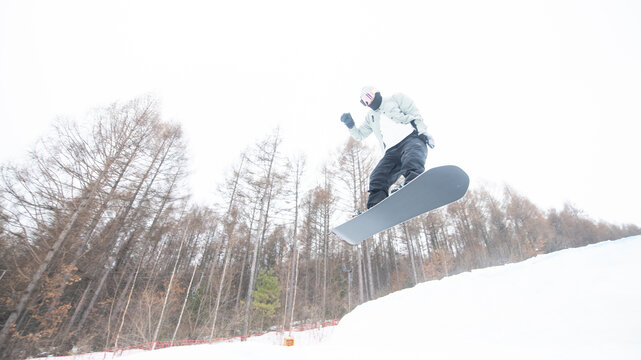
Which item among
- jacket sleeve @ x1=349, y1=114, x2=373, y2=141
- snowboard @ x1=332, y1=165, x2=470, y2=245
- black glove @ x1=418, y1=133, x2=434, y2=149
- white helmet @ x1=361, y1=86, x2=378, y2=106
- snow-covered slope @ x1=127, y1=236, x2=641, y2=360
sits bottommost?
snow-covered slope @ x1=127, y1=236, x2=641, y2=360

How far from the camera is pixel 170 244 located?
58.2 ft

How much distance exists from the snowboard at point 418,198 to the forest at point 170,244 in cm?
904

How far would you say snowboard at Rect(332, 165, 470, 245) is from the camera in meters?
2.36

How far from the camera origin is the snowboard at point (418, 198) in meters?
2.36

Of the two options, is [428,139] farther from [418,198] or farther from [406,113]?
[418,198]

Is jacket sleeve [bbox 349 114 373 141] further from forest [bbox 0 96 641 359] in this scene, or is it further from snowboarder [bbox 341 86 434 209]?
forest [bbox 0 96 641 359]

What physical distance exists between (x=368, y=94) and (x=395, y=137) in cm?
68

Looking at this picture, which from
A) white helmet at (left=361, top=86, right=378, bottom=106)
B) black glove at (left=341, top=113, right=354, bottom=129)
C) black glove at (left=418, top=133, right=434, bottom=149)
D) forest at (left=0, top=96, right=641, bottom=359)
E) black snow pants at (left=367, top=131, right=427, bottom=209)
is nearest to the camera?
black snow pants at (left=367, top=131, right=427, bottom=209)

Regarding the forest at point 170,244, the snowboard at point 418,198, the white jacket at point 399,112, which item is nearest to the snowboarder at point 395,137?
the white jacket at point 399,112

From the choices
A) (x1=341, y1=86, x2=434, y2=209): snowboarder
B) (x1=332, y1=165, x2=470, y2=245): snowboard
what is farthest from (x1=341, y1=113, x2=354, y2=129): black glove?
(x1=332, y1=165, x2=470, y2=245): snowboard

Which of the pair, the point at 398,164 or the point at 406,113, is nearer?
the point at 406,113

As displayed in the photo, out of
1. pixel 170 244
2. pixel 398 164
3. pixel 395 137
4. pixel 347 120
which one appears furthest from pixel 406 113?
pixel 170 244

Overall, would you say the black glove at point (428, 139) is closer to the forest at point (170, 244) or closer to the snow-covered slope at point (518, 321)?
the snow-covered slope at point (518, 321)

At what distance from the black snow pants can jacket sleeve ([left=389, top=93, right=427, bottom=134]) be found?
0.11 m
